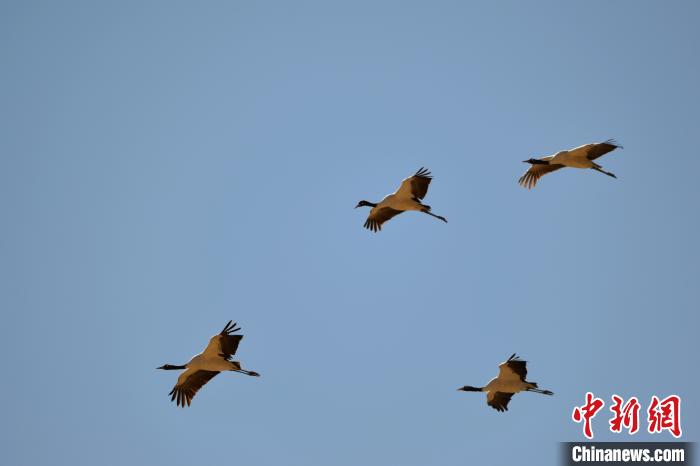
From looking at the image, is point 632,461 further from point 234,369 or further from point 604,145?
point 234,369

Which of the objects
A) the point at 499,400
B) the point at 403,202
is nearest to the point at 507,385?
the point at 499,400

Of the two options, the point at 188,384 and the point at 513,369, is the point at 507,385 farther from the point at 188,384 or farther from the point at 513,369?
the point at 188,384

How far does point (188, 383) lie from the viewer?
41.9m

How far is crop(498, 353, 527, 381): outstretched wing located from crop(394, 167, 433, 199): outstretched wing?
6440 mm

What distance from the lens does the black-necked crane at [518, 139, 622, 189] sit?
1733 inches

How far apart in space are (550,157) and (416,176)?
4.33m

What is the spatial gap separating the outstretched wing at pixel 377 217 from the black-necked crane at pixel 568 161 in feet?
13.9

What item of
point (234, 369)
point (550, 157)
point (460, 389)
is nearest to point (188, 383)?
point (234, 369)

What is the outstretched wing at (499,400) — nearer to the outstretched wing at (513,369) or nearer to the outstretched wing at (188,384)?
the outstretched wing at (513,369)

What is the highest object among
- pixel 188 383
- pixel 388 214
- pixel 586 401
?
pixel 388 214

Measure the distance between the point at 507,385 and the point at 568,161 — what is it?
7.30 meters

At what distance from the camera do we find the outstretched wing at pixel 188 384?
41750mm

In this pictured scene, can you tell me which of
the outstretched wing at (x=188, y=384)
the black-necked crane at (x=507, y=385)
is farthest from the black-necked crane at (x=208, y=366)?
the black-necked crane at (x=507, y=385)

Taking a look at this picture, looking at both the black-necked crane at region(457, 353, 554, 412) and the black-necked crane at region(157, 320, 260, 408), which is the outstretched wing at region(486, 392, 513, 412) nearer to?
the black-necked crane at region(457, 353, 554, 412)
